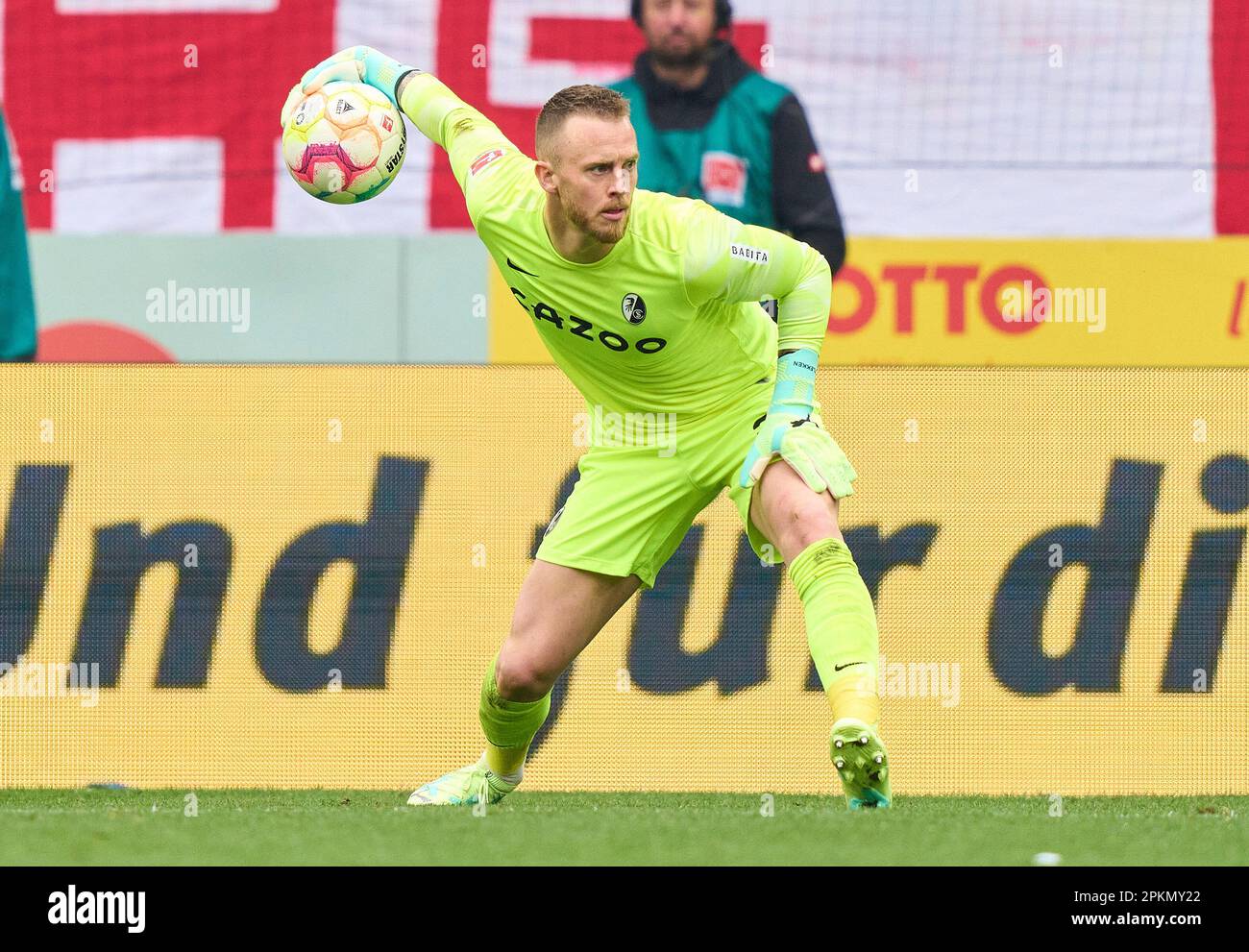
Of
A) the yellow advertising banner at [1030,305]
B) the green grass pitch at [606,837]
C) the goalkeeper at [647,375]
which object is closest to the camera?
the green grass pitch at [606,837]

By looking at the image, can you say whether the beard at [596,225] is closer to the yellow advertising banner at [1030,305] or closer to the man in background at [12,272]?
the yellow advertising banner at [1030,305]

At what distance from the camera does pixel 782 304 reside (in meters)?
5.90

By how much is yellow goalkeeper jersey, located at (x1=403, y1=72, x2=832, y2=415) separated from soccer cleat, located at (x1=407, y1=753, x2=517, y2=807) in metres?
1.36

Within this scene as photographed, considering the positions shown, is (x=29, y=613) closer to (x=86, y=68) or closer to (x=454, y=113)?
(x=454, y=113)

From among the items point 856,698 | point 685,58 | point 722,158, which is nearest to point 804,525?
point 856,698

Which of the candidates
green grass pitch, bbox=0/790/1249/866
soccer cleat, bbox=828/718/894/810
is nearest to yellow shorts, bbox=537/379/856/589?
green grass pitch, bbox=0/790/1249/866

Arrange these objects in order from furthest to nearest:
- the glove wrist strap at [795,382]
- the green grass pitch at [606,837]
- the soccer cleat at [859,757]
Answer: the glove wrist strap at [795,382] < the soccer cleat at [859,757] < the green grass pitch at [606,837]

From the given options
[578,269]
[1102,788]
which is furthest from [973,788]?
[578,269]

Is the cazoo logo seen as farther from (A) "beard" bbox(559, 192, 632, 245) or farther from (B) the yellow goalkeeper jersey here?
(A) "beard" bbox(559, 192, 632, 245)

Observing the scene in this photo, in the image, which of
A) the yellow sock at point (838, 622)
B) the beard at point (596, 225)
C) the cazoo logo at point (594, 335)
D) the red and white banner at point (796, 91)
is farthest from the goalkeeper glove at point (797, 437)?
the red and white banner at point (796, 91)

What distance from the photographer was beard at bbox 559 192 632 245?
568 centimetres

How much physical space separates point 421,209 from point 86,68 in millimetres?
2065

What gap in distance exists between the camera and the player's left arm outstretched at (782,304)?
18.8ft

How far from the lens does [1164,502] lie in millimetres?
7973
